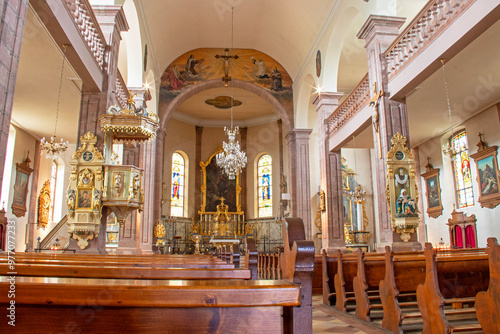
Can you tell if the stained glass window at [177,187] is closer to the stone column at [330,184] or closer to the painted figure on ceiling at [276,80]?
the painted figure on ceiling at [276,80]

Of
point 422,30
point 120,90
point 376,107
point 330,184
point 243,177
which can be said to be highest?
point 120,90

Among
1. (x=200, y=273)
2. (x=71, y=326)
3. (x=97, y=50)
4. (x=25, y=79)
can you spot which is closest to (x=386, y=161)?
(x=97, y=50)

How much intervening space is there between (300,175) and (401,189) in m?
8.67

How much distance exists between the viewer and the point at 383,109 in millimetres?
9125

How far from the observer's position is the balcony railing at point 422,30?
23.8 feet

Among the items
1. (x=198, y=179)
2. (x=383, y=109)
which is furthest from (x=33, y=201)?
(x=383, y=109)

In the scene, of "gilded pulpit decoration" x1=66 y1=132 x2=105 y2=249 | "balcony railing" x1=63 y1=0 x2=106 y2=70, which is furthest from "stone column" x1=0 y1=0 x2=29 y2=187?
"gilded pulpit decoration" x1=66 y1=132 x2=105 y2=249

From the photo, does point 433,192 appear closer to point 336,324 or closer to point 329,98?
point 329,98

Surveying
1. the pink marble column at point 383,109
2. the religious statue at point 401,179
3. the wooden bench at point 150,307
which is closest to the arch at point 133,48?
the pink marble column at point 383,109

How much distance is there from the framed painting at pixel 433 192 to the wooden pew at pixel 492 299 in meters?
13.1

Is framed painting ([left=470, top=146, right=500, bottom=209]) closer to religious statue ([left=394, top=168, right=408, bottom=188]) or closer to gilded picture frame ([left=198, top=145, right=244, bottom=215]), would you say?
religious statue ([left=394, top=168, right=408, bottom=188])

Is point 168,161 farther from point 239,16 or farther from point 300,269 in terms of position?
point 300,269

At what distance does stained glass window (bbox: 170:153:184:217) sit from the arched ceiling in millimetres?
6433

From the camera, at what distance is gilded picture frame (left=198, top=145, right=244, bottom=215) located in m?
22.3
